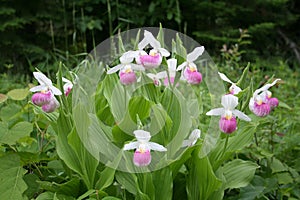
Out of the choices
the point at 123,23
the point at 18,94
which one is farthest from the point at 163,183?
the point at 123,23

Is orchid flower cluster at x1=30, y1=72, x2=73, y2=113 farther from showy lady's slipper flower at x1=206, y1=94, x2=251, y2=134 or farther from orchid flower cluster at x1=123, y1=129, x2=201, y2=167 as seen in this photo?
showy lady's slipper flower at x1=206, y1=94, x2=251, y2=134

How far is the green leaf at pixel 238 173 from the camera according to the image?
1.26 metres

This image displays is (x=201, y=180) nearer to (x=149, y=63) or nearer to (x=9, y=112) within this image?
(x=149, y=63)

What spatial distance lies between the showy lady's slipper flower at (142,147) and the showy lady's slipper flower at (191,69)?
0.20 metres

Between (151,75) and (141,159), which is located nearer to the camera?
(141,159)

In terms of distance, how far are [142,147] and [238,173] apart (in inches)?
14.4

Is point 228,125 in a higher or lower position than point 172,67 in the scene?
lower

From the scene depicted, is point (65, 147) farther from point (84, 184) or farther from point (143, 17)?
point (143, 17)

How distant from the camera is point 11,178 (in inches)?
47.6

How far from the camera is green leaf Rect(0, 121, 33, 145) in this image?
1.25 meters

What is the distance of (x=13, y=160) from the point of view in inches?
49.4

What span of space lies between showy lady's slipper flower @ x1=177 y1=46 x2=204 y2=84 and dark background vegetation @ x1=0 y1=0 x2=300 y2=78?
120 inches

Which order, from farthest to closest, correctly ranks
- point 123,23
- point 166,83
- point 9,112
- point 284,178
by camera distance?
point 123,23 → point 9,112 → point 284,178 → point 166,83

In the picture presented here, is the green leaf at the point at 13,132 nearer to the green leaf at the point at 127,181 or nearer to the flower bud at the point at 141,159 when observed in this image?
the green leaf at the point at 127,181
